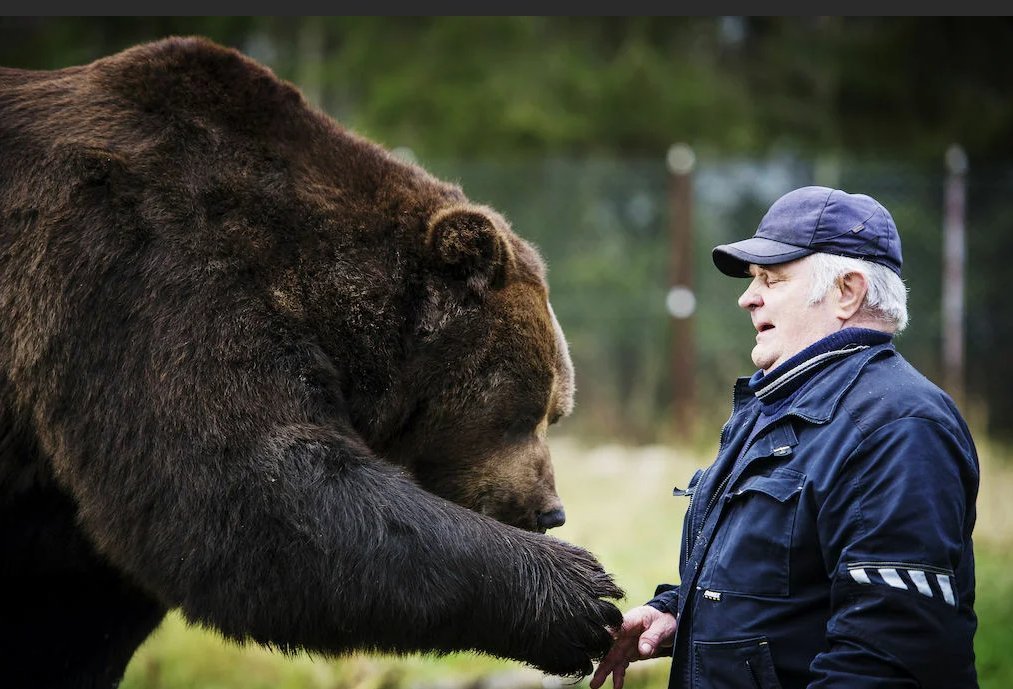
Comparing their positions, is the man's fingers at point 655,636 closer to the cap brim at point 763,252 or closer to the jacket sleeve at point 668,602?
the jacket sleeve at point 668,602

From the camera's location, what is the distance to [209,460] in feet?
10.6

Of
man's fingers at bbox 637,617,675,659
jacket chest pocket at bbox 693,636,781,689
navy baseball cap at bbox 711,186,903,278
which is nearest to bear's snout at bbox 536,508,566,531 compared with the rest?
man's fingers at bbox 637,617,675,659

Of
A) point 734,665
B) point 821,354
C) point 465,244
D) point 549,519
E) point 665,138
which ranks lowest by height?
point 734,665

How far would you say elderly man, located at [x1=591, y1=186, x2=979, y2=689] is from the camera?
2506 mm

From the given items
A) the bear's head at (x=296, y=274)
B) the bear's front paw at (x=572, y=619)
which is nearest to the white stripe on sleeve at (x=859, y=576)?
the bear's front paw at (x=572, y=619)

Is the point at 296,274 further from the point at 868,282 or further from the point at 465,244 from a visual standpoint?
the point at 868,282

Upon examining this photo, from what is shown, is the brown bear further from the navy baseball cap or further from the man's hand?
the navy baseball cap

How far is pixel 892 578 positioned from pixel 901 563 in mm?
39

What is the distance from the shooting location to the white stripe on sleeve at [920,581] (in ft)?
8.14

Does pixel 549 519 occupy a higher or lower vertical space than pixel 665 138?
lower

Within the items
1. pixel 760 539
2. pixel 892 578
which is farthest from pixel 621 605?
pixel 892 578

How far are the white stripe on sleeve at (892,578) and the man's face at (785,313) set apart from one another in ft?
2.18

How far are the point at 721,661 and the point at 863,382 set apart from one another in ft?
2.57

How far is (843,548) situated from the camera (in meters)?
2.59
